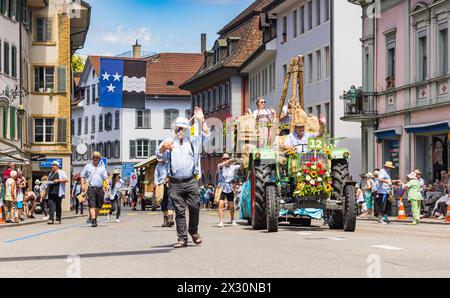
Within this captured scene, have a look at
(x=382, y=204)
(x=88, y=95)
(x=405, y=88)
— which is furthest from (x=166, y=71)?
(x=382, y=204)

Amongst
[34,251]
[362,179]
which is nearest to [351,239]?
[34,251]

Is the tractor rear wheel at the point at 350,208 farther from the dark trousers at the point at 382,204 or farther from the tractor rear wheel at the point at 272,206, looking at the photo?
the dark trousers at the point at 382,204

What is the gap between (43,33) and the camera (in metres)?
64.6

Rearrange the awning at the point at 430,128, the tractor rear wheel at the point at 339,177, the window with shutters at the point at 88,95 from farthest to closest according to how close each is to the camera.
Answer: the window with shutters at the point at 88,95
the awning at the point at 430,128
the tractor rear wheel at the point at 339,177

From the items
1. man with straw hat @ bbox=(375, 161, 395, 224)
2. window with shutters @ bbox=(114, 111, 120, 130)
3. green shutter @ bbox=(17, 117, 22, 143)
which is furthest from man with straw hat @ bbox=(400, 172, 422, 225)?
window with shutters @ bbox=(114, 111, 120, 130)

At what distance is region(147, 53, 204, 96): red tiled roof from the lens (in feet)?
367

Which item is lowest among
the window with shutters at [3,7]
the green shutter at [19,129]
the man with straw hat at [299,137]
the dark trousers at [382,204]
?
the dark trousers at [382,204]

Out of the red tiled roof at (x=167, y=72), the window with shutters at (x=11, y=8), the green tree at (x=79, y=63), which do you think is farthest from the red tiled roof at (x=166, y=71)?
the window with shutters at (x=11, y=8)

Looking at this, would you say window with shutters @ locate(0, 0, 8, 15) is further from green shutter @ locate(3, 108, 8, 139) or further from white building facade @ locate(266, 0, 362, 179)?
white building facade @ locate(266, 0, 362, 179)

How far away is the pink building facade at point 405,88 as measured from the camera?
39312 millimetres

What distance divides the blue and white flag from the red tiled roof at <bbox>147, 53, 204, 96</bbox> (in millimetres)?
47704

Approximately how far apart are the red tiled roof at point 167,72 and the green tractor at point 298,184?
290ft

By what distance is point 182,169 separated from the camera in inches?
655

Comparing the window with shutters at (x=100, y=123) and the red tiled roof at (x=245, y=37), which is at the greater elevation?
the red tiled roof at (x=245, y=37)
